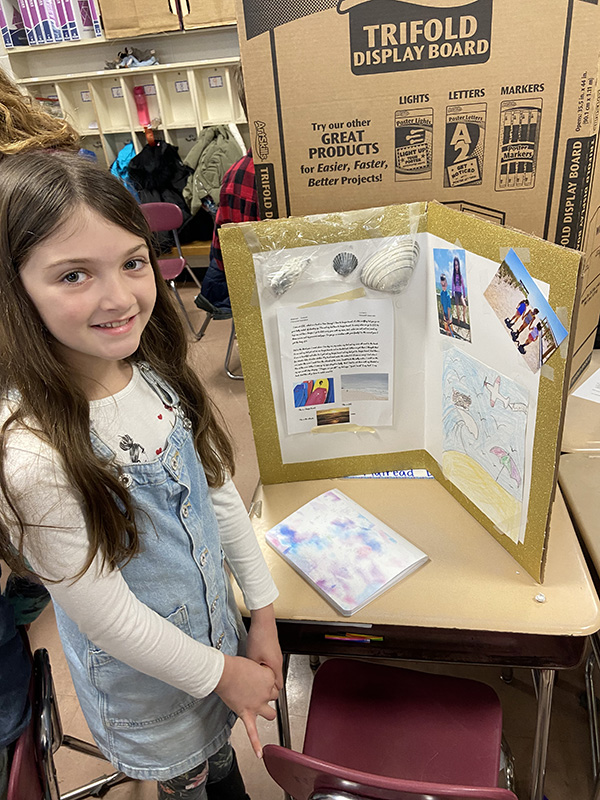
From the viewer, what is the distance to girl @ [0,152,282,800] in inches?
24.9

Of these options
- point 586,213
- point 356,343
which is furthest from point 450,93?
point 356,343

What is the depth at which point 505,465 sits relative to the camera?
2.91 feet

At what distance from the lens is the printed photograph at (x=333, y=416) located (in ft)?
3.57

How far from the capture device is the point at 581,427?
1252mm

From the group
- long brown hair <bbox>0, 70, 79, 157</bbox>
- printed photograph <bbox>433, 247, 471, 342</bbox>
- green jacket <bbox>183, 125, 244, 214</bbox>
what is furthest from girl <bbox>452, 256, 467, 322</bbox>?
green jacket <bbox>183, 125, 244, 214</bbox>

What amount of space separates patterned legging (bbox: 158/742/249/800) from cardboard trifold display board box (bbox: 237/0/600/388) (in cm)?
97

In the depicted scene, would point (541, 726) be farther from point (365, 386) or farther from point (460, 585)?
point (365, 386)

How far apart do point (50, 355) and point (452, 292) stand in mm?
588

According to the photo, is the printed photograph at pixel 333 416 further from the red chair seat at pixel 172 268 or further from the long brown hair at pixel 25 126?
the red chair seat at pixel 172 268

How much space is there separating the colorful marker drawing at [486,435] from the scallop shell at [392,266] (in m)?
0.15

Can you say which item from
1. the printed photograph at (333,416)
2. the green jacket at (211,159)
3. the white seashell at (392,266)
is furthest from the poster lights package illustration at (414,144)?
the green jacket at (211,159)

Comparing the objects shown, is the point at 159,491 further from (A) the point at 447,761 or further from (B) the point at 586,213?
(B) the point at 586,213

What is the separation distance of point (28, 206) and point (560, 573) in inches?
35.2

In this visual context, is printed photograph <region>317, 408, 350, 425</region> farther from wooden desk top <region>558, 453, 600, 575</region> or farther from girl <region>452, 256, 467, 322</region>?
wooden desk top <region>558, 453, 600, 575</region>
